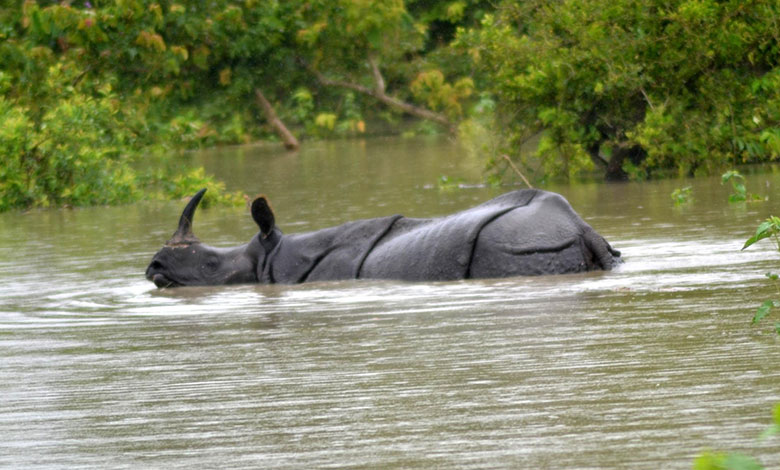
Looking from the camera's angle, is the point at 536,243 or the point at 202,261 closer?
the point at 536,243

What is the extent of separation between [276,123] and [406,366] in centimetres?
2362

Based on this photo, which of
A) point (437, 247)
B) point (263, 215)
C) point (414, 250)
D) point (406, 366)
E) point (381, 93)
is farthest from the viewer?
point (381, 93)

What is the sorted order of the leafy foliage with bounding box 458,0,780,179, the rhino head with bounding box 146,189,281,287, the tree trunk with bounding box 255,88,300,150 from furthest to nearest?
the tree trunk with bounding box 255,88,300,150 < the leafy foliage with bounding box 458,0,780,179 < the rhino head with bounding box 146,189,281,287

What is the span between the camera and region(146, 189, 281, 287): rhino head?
Answer: 27.9 feet

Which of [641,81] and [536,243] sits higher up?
[641,81]

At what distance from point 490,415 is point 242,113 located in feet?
86.2

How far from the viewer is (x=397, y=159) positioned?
2117 cm

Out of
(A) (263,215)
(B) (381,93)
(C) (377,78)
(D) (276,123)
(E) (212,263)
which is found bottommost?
(E) (212,263)

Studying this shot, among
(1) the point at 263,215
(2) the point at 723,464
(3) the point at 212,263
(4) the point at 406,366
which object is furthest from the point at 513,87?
(2) the point at 723,464

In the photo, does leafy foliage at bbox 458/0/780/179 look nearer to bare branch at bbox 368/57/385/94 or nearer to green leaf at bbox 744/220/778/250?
green leaf at bbox 744/220/778/250

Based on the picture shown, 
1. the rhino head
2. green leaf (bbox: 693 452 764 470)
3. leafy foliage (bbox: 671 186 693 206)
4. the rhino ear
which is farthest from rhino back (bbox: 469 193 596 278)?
green leaf (bbox: 693 452 764 470)

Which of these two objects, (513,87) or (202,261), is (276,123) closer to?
(513,87)

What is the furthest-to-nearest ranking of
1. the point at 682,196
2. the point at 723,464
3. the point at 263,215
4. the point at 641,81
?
the point at 641,81 → the point at 682,196 → the point at 263,215 → the point at 723,464

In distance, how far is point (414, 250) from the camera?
25.6 ft
